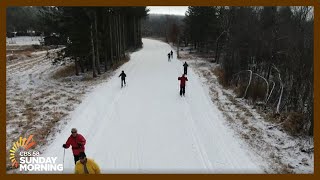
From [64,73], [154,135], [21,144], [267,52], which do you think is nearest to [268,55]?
[267,52]

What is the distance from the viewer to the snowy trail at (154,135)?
36.5 ft

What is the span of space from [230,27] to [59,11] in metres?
21.2

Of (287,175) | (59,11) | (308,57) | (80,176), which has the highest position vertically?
(59,11)

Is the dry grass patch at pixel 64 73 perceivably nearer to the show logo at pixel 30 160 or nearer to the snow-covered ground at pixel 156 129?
the snow-covered ground at pixel 156 129

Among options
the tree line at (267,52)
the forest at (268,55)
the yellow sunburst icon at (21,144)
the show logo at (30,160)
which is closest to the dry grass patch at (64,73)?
the forest at (268,55)

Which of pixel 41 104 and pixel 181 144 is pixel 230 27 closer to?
pixel 41 104

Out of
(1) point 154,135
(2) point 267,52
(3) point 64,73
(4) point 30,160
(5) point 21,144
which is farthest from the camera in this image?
(3) point 64,73

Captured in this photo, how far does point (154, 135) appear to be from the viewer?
45.2 feet

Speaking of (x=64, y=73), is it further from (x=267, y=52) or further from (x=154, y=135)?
(x=154, y=135)

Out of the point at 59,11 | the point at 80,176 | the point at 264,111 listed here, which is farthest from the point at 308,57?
the point at 59,11

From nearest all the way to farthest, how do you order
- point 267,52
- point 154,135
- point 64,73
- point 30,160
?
point 30,160 < point 154,135 < point 267,52 < point 64,73

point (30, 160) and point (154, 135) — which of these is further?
point (154, 135)

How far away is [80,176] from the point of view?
8.41m

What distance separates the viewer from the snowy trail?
1113 cm
